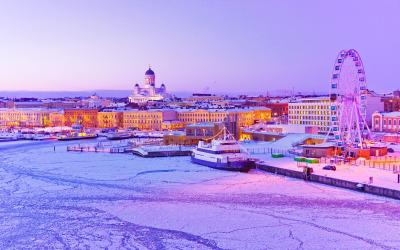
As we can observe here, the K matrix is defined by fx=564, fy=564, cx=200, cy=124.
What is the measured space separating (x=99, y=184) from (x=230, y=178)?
380 centimetres

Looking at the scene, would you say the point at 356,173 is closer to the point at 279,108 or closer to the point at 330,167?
the point at 330,167

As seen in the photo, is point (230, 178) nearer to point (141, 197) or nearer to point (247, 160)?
point (247, 160)

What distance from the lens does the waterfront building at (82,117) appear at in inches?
1961

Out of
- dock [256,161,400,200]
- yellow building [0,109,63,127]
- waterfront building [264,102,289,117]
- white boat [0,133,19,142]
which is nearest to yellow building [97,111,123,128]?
yellow building [0,109,63,127]

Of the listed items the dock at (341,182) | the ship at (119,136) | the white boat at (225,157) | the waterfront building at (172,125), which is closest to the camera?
the dock at (341,182)

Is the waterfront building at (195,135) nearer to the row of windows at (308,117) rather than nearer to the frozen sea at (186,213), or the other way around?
the row of windows at (308,117)

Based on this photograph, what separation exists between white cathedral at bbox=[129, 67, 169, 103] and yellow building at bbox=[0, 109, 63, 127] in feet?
81.2

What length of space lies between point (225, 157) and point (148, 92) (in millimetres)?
62072

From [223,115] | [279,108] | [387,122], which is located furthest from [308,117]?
[279,108]

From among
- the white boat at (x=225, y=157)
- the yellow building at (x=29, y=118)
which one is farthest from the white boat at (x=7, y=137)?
the white boat at (x=225, y=157)

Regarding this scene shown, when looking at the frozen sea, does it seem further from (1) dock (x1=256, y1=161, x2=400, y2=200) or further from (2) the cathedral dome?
(2) the cathedral dome

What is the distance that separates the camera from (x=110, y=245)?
9.55 metres

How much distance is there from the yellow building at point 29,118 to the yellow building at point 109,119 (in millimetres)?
4254

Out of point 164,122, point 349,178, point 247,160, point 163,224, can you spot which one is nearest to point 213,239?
point 163,224
